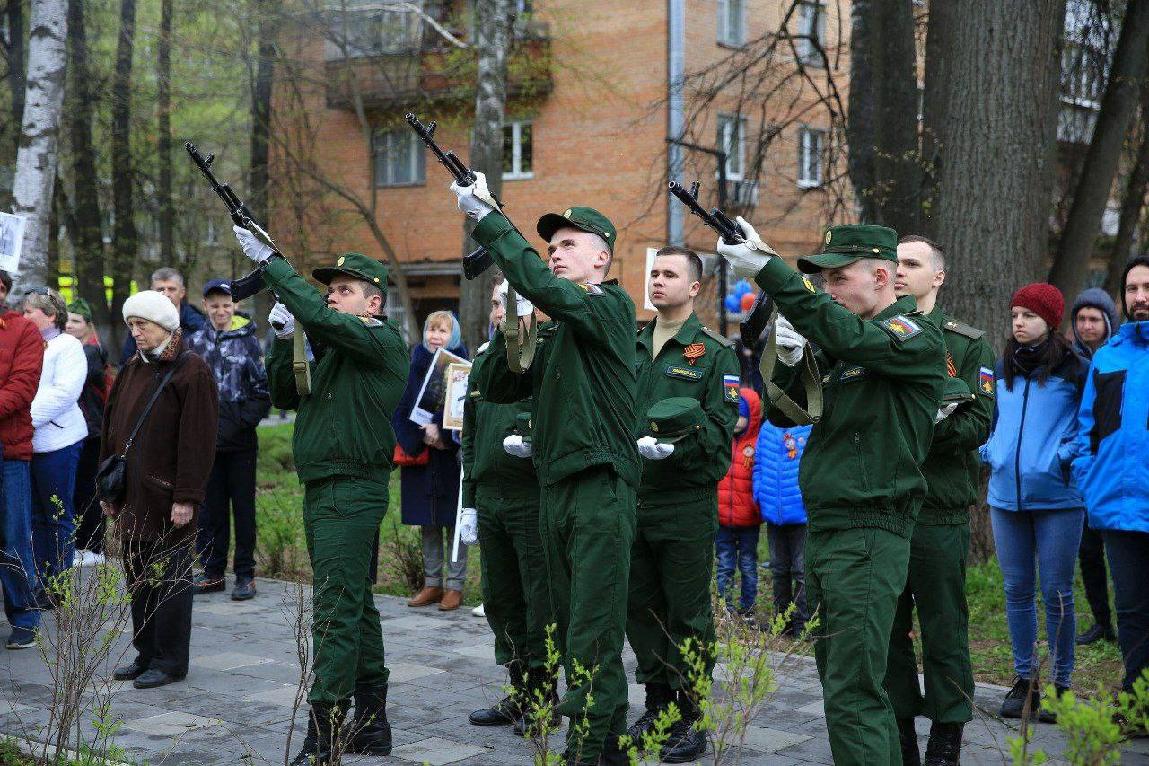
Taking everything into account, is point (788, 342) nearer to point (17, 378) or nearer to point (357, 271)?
point (357, 271)

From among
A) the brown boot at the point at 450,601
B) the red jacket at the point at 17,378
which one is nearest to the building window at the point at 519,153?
the brown boot at the point at 450,601

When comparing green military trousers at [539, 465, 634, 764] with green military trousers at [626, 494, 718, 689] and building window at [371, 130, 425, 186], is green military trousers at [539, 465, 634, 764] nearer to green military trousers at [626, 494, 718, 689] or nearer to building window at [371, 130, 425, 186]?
green military trousers at [626, 494, 718, 689]

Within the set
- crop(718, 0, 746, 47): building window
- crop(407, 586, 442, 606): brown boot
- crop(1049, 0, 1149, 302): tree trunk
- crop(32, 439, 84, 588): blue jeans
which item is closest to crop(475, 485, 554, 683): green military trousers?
crop(407, 586, 442, 606): brown boot

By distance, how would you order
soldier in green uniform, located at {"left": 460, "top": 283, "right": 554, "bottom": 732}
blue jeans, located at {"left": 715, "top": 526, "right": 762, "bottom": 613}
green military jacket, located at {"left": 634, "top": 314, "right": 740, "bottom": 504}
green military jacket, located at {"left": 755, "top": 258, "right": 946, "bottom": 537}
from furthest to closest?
blue jeans, located at {"left": 715, "top": 526, "right": 762, "bottom": 613}, soldier in green uniform, located at {"left": 460, "top": 283, "right": 554, "bottom": 732}, green military jacket, located at {"left": 634, "top": 314, "right": 740, "bottom": 504}, green military jacket, located at {"left": 755, "top": 258, "right": 946, "bottom": 537}

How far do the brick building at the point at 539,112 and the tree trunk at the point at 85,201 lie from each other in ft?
14.3

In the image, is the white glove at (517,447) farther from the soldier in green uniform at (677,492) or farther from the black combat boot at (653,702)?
the black combat boot at (653,702)

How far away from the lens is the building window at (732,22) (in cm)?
2697

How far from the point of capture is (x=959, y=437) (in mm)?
5113

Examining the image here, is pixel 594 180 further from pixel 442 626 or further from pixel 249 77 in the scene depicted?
pixel 442 626

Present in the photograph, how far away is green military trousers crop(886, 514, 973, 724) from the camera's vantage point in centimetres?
515

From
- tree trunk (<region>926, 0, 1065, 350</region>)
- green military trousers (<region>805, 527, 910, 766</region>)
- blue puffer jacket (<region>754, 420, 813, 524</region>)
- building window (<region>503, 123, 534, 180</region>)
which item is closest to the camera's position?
green military trousers (<region>805, 527, 910, 766</region>)

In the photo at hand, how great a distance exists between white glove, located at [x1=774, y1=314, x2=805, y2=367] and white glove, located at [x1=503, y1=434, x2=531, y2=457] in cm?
161

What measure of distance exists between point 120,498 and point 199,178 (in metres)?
20.6

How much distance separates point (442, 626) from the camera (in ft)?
27.7
